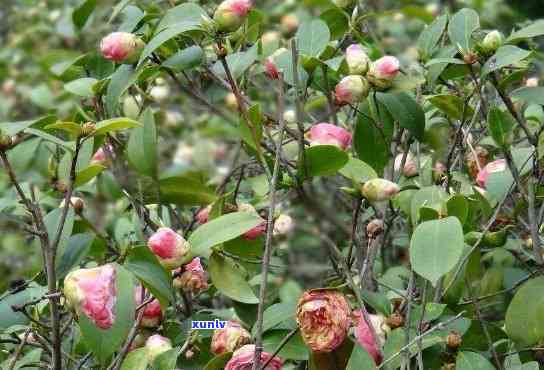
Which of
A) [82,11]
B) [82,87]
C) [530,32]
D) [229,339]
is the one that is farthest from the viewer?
[82,11]

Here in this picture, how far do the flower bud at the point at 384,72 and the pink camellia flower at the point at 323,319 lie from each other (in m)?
0.33

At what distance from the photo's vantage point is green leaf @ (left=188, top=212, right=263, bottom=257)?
0.93 metres

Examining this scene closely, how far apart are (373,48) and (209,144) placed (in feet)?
4.15

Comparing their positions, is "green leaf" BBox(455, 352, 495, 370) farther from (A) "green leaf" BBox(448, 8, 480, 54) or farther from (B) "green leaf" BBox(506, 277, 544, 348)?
(A) "green leaf" BBox(448, 8, 480, 54)

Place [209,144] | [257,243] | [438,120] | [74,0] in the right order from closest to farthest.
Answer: [257,243]
[438,120]
[209,144]
[74,0]

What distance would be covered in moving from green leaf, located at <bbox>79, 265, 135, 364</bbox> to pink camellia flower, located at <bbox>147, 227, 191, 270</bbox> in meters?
0.05

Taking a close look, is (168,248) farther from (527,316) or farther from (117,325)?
(527,316)

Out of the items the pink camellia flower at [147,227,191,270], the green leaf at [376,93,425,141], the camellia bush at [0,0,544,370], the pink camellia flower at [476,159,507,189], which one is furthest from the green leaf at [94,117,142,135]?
the pink camellia flower at [476,159,507,189]

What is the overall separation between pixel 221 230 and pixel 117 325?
0.15 m

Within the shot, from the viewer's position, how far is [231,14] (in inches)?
40.7

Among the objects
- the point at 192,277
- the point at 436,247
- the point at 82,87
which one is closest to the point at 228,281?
Answer: the point at 192,277

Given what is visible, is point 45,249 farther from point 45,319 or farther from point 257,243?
point 45,319

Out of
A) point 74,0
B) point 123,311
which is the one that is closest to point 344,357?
point 123,311

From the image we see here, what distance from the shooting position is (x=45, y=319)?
1287mm
